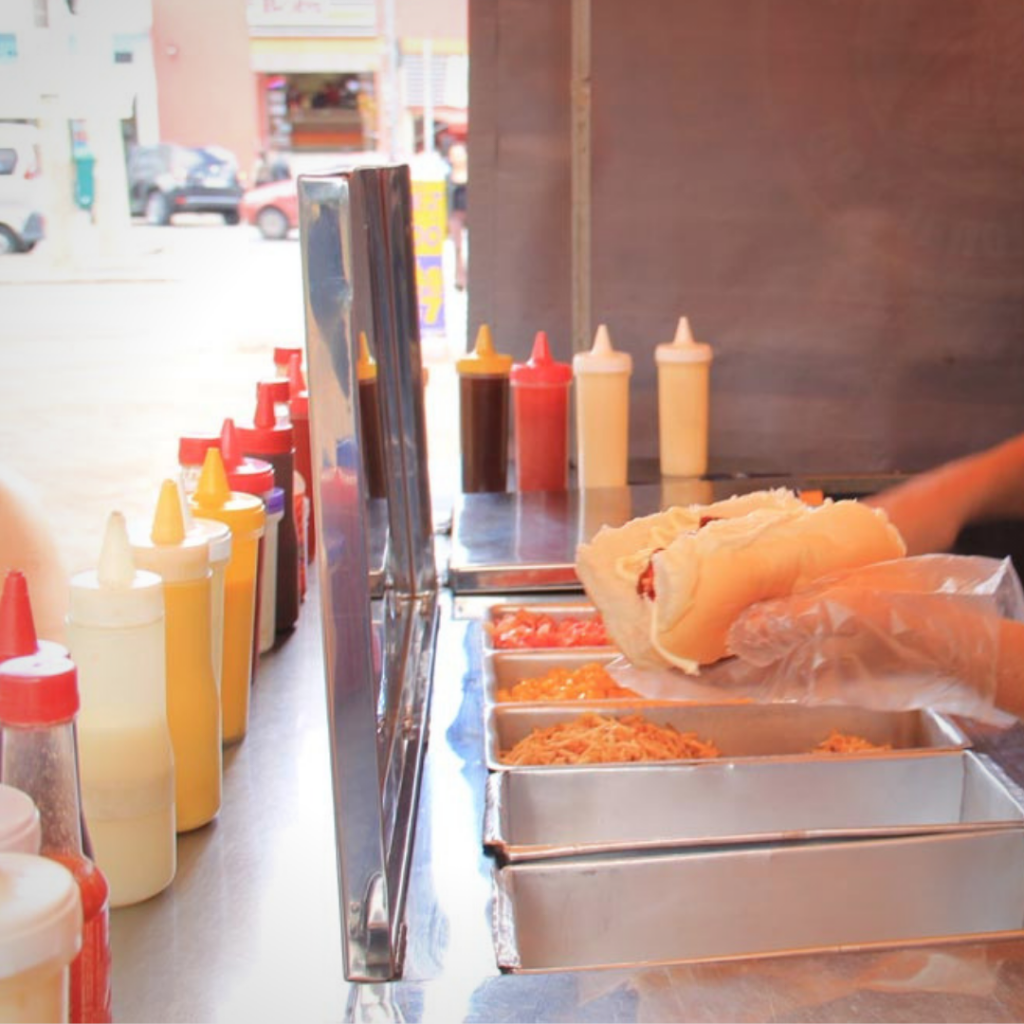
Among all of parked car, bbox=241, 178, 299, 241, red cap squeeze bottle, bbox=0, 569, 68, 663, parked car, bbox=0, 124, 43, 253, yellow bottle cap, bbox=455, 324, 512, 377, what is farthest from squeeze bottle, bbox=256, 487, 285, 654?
parked car, bbox=241, 178, 299, 241

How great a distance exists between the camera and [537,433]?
298cm

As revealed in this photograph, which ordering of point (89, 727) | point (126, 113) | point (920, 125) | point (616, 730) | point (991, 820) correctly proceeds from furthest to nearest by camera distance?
1. point (126, 113)
2. point (920, 125)
3. point (616, 730)
4. point (991, 820)
5. point (89, 727)

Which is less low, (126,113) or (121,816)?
(126,113)

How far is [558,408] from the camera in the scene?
293 centimetres

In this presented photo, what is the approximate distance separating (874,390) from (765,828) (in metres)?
2.35

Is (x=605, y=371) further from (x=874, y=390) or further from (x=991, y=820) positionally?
(x=991, y=820)

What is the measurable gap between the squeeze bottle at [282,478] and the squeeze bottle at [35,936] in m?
1.26

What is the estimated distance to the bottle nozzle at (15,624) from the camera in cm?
89

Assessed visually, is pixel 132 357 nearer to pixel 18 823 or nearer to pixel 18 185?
pixel 18 185

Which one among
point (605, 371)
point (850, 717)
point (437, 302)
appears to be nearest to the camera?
point (850, 717)

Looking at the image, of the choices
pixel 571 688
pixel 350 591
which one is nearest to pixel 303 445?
pixel 571 688

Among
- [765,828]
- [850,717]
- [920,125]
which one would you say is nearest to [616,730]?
[765,828]

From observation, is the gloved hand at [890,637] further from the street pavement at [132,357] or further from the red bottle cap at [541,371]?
the street pavement at [132,357]

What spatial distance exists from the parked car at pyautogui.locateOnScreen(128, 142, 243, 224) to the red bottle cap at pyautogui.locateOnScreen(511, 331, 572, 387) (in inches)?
262
